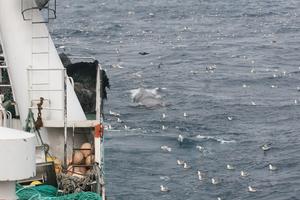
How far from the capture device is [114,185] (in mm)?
36406

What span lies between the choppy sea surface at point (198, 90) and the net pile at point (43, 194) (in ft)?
61.9

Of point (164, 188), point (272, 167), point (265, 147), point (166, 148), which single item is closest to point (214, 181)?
point (164, 188)

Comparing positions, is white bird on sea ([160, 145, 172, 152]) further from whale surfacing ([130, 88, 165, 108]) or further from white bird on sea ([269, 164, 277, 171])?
whale surfacing ([130, 88, 165, 108])

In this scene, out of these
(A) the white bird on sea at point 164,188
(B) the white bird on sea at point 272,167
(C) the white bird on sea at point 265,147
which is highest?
(C) the white bird on sea at point 265,147

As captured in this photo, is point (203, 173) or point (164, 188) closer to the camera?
point (164, 188)

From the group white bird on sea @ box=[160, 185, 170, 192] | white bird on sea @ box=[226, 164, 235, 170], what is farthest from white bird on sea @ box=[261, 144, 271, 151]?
white bird on sea @ box=[160, 185, 170, 192]

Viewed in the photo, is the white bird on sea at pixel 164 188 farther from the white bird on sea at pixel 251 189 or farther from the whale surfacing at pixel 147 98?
the whale surfacing at pixel 147 98

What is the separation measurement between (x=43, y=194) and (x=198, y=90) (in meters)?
41.2

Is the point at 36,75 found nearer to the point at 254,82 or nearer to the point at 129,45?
the point at 254,82

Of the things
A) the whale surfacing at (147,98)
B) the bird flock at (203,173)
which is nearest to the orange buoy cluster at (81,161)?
the bird flock at (203,173)

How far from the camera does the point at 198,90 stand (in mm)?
56438

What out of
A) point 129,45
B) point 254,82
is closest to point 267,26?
point 129,45

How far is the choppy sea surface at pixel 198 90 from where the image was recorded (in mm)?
38494

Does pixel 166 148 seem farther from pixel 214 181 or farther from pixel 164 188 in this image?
pixel 164 188
